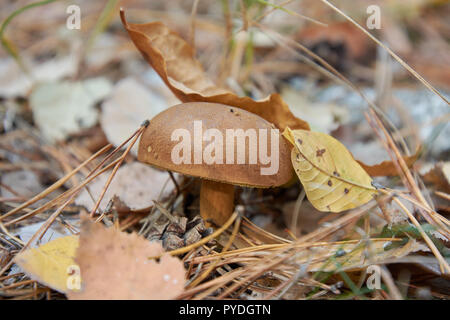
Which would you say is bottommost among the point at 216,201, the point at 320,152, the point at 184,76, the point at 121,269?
the point at 121,269

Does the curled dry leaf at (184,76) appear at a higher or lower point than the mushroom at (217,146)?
higher

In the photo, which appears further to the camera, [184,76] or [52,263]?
[184,76]

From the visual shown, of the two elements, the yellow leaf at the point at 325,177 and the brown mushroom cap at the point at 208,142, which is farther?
the yellow leaf at the point at 325,177

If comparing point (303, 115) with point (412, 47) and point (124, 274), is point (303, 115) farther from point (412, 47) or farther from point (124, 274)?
point (412, 47)

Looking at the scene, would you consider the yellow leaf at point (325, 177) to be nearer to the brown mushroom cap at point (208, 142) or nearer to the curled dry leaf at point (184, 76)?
A: the brown mushroom cap at point (208, 142)

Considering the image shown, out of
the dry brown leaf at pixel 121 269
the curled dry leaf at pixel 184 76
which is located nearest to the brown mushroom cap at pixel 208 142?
the curled dry leaf at pixel 184 76

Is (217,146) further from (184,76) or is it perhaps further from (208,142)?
(184,76)

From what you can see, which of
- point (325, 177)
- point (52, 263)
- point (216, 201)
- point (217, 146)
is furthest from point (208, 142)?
point (52, 263)

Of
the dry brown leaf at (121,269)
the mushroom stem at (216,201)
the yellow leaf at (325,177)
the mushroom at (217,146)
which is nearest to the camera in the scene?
the dry brown leaf at (121,269)
